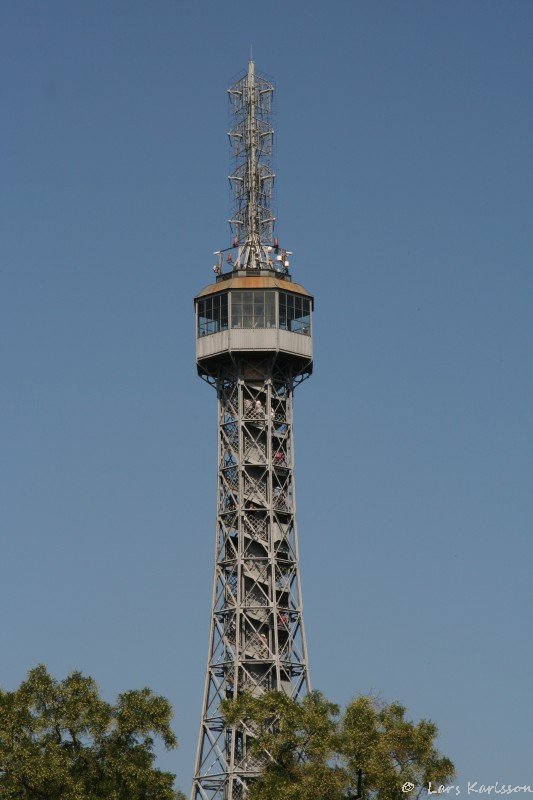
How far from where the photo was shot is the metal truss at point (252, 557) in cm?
17475

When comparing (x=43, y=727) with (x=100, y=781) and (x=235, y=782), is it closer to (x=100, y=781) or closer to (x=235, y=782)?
(x=100, y=781)

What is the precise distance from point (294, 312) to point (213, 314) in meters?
7.07

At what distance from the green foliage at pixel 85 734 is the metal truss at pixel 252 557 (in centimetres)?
2606

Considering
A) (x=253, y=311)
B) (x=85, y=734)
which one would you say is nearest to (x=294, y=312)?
(x=253, y=311)

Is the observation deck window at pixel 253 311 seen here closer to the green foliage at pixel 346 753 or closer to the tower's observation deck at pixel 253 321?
the tower's observation deck at pixel 253 321

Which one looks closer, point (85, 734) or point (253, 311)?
point (85, 734)

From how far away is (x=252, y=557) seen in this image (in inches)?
6993

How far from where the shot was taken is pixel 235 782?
171 meters

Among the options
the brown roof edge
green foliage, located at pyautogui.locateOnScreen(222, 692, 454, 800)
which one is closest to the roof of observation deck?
the brown roof edge

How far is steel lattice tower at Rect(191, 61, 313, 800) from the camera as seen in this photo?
176 metres

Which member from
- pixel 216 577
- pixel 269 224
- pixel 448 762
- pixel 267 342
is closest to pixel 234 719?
pixel 448 762

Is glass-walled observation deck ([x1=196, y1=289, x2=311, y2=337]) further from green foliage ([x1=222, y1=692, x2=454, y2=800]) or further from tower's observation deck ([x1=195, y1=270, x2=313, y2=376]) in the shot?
green foliage ([x1=222, y1=692, x2=454, y2=800])

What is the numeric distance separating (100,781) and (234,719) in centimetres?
1122

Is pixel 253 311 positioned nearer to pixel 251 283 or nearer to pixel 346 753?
pixel 251 283
